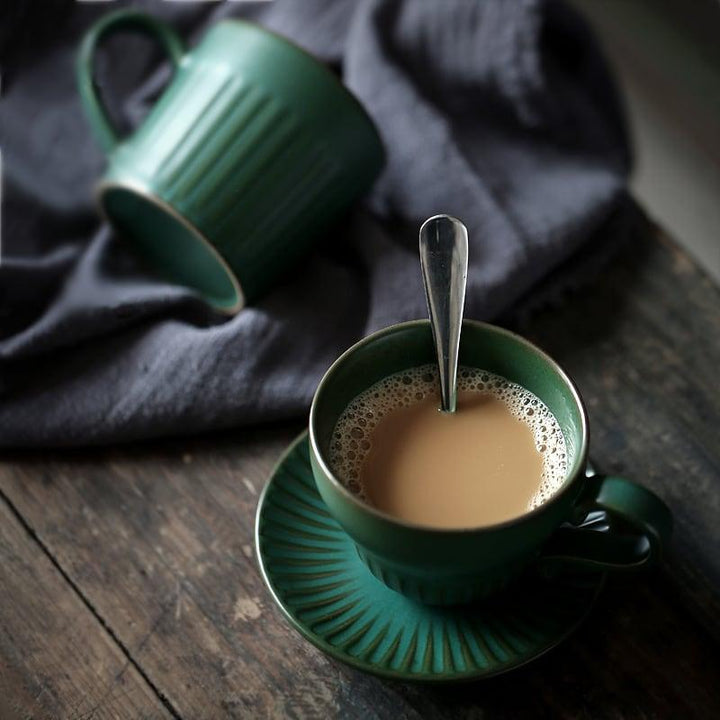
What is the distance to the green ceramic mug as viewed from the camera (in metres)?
0.88

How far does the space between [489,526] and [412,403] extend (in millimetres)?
162

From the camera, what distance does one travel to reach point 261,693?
0.70m

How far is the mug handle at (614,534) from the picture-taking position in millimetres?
669

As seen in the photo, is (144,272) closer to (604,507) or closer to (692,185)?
(604,507)

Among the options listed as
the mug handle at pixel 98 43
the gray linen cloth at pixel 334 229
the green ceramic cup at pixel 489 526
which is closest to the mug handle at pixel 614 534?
the green ceramic cup at pixel 489 526

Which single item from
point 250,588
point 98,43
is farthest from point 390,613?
point 98,43

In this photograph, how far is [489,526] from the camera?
1.93ft

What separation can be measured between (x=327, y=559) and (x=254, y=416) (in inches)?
6.8

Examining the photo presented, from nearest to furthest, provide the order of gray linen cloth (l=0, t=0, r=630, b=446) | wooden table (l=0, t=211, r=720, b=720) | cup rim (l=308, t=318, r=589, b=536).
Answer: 1. cup rim (l=308, t=318, r=589, b=536)
2. wooden table (l=0, t=211, r=720, b=720)
3. gray linen cloth (l=0, t=0, r=630, b=446)

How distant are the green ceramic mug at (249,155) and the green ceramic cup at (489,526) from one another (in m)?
0.24

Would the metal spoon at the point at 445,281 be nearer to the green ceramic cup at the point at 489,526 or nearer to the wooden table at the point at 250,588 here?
the green ceramic cup at the point at 489,526

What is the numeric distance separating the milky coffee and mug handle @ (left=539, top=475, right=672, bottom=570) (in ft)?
0.11

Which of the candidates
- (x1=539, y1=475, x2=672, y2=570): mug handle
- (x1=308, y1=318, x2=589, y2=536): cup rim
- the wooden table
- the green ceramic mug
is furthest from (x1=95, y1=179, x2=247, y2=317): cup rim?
(x1=539, y1=475, x2=672, y2=570): mug handle

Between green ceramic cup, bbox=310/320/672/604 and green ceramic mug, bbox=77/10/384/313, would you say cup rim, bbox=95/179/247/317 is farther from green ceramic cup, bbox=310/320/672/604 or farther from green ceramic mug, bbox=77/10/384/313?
green ceramic cup, bbox=310/320/672/604
